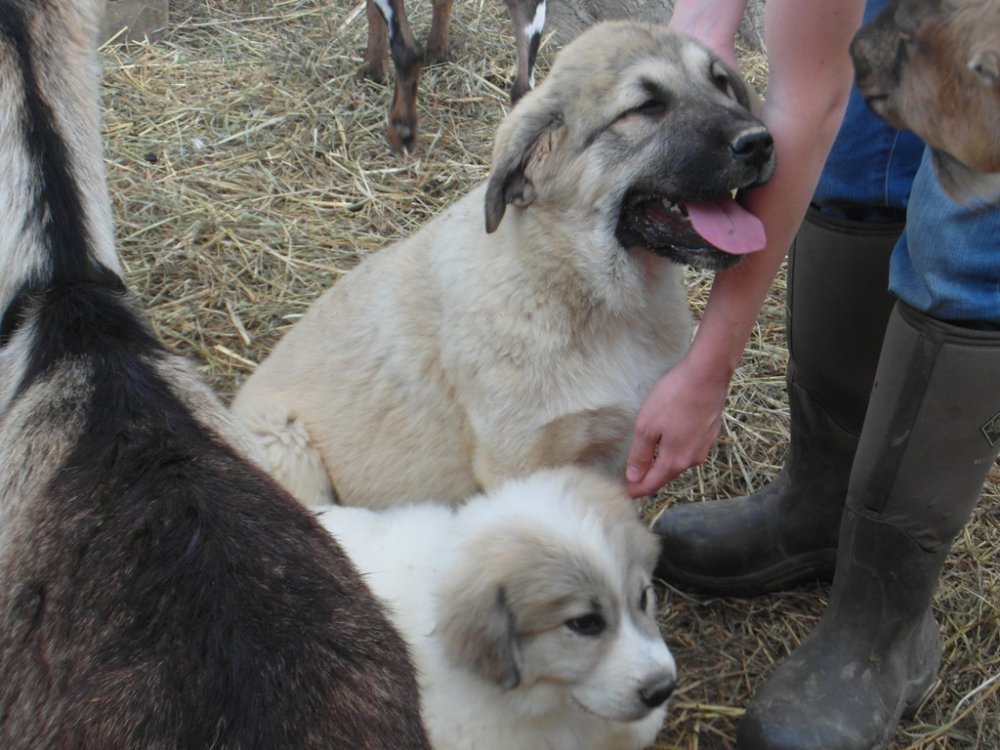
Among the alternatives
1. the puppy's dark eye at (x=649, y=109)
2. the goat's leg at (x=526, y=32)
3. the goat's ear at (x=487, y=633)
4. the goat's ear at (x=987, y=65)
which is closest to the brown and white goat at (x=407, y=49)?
the goat's leg at (x=526, y=32)

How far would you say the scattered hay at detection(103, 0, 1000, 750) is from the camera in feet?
9.37

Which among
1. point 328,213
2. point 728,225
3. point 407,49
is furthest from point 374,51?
point 728,225

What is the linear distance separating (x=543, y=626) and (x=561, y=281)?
34.3 inches

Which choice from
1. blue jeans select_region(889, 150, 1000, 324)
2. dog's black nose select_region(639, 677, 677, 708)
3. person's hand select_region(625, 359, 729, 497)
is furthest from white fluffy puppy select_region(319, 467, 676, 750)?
blue jeans select_region(889, 150, 1000, 324)

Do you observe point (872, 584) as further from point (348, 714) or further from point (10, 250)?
point (10, 250)

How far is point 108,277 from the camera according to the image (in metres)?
2.11

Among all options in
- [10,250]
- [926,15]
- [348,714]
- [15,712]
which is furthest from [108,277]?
[926,15]

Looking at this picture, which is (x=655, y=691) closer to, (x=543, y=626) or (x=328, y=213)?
(x=543, y=626)

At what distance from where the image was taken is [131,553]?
158 cm

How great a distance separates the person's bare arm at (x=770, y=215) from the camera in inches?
83.7

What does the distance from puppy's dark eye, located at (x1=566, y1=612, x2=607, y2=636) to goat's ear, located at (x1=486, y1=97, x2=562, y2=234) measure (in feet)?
3.08

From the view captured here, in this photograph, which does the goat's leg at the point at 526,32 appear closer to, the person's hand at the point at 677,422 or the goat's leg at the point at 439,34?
the goat's leg at the point at 439,34

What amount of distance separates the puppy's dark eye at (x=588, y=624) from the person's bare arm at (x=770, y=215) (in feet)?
1.55

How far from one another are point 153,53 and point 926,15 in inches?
167
